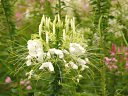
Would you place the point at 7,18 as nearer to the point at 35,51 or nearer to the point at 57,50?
the point at 35,51

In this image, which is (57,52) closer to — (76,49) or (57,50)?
(57,50)

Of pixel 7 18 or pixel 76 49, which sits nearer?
pixel 76 49

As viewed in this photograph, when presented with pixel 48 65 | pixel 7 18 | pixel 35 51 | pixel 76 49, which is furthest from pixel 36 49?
pixel 7 18

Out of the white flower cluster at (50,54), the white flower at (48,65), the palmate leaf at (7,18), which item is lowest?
the white flower at (48,65)

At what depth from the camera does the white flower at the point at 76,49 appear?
108 inches

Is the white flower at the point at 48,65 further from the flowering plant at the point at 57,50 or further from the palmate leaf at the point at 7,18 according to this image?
the palmate leaf at the point at 7,18

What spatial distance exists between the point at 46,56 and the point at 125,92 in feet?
5.49

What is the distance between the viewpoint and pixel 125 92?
426 cm

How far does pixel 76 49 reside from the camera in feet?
9.14

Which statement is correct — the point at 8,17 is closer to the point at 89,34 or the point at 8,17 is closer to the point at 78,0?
the point at 89,34

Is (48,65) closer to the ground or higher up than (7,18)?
closer to the ground

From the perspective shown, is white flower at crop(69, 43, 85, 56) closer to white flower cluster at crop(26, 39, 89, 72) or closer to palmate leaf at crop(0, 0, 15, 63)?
white flower cluster at crop(26, 39, 89, 72)

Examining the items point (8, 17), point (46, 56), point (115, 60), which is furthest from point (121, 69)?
point (46, 56)

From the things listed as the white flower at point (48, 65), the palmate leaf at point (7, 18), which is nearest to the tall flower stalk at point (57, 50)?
the white flower at point (48, 65)
